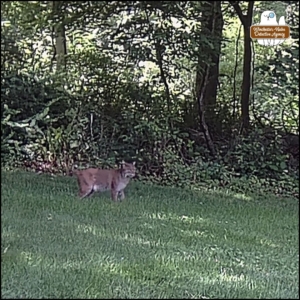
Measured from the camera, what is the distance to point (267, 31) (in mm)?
6188

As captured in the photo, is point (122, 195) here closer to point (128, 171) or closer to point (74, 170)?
point (128, 171)

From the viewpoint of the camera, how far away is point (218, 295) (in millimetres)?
2848

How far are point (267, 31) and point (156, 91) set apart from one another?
1183 mm

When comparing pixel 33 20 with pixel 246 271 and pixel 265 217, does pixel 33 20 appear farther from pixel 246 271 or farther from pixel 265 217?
pixel 246 271

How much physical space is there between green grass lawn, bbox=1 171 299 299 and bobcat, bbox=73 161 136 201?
0.31ft

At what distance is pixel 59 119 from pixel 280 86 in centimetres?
196

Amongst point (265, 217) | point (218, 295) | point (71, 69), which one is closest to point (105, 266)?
point (218, 295)

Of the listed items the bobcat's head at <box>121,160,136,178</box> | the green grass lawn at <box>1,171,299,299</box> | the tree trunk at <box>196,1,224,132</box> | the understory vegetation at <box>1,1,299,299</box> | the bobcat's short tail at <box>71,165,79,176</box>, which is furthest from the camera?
the tree trunk at <box>196,1,224,132</box>

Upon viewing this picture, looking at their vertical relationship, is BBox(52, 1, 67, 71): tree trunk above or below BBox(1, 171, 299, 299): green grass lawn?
above

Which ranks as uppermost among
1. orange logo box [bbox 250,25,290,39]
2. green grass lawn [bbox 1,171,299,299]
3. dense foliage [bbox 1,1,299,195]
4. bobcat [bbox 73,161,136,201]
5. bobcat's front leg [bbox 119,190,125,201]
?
orange logo box [bbox 250,25,290,39]
